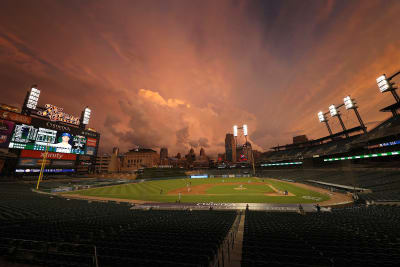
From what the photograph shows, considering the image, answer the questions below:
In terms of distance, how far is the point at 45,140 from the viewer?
58.0 metres

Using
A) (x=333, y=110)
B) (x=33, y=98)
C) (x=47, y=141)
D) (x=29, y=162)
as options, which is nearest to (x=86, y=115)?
(x=33, y=98)

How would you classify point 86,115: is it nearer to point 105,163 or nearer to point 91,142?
point 91,142

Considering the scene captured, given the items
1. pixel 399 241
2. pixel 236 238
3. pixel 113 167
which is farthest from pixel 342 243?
pixel 113 167

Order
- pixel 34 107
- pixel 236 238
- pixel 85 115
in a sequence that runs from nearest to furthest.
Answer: pixel 236 238, pixel 34 107, pixel 85 115

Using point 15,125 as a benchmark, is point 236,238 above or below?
below

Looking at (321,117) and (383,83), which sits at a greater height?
(321,117)

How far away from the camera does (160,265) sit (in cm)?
466

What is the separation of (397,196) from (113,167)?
195m

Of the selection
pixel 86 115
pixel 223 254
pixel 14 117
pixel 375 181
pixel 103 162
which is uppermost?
pixel 86 115

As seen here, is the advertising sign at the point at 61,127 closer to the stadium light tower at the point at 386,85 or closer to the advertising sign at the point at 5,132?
the advertising sign at the point at 5,132

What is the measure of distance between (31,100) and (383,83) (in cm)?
11022

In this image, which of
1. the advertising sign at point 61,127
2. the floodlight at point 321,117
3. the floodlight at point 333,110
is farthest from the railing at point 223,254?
the advertising sign at point 61,127

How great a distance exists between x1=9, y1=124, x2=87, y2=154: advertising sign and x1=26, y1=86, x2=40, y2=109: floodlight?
26.8ft

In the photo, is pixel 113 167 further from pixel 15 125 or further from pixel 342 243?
pixel 342 243
